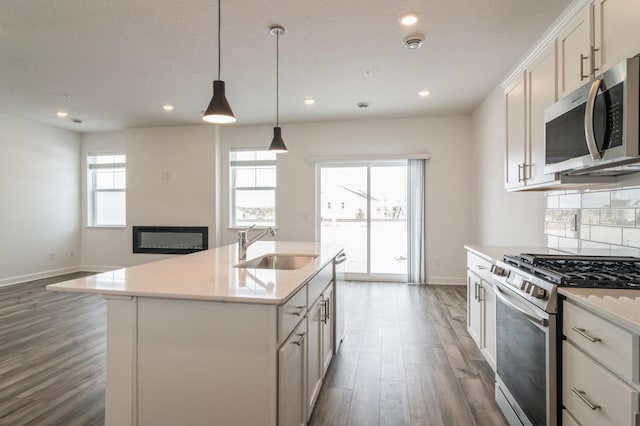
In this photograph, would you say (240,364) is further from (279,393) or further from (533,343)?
(533,343)

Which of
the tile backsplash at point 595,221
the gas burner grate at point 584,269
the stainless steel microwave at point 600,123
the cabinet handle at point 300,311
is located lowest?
the cabinet handle at point 300,311

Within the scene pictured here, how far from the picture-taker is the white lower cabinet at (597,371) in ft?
3.37

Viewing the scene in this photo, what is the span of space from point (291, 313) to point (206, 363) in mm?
416

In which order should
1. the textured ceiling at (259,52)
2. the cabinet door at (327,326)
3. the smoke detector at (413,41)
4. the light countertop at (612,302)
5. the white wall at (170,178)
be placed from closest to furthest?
the light countertop at (612,302), the cabinet door at (327,326), the textured ceiling at (259,52), the smoke detector at (413,41), the white wall at (170,178)

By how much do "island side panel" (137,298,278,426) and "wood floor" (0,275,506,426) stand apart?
716 mm

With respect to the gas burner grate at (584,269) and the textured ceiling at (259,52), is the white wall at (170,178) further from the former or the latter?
the gas burner grate at (584,269)

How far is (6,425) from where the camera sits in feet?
6.17

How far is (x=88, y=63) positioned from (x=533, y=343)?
14.5 feet

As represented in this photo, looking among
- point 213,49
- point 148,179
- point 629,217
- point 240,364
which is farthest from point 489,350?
point 148,179

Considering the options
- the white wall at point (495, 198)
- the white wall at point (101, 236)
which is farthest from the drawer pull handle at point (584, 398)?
the white wall at point (101, 236)

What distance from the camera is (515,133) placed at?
2594 mm

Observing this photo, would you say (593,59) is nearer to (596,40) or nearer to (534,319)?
(596,40)

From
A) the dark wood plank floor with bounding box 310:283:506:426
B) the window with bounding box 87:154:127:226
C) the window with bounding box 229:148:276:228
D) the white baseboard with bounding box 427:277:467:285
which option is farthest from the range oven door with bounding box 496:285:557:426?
the window with bounding box 87:154:127:226

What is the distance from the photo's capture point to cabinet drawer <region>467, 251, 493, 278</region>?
2.36 metres
